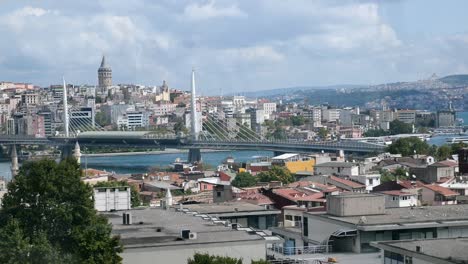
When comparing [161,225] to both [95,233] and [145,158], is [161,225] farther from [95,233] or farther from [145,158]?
[145,158]

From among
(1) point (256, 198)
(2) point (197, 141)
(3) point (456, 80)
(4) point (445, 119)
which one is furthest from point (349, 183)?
(3) point (456, 80)

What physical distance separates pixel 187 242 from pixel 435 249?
122 centimetres

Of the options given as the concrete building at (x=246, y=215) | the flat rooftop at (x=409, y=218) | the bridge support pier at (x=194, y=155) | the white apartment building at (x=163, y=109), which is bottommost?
the bridge support pier at (x=194, y=155)

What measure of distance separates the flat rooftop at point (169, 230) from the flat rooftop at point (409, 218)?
65cm

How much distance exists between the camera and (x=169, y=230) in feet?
20.6

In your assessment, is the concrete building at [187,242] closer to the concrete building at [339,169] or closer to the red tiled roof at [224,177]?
the concrete building at [339,169]

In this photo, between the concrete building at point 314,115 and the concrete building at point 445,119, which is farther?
the concrete building at point 445,119

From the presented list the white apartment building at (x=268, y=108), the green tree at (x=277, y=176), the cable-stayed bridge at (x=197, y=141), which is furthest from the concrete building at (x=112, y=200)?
the white apartment building at (x=268, y=108)

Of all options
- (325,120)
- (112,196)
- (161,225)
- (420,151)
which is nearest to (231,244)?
(161,225)

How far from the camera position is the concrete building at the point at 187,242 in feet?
17.9

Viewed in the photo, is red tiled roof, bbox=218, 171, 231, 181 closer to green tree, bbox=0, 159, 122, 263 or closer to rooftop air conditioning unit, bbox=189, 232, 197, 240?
green tree, bbox=0, 159, 122, 263

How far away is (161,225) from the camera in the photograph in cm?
661

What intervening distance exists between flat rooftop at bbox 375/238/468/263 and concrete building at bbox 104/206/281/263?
2.02ft

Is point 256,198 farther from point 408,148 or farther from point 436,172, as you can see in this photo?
point 408,148
